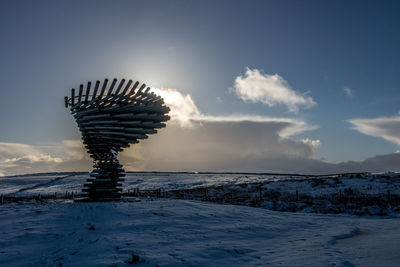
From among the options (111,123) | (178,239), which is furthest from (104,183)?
(178,239)

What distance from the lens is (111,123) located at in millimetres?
14492

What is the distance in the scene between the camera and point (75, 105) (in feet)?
48.1

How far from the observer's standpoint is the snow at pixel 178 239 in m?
5.93

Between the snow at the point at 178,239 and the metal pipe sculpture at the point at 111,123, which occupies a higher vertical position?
the metal pipe sculpture at the point at 111,123

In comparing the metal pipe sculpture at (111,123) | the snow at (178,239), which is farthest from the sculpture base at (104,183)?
the snow at (178,239)

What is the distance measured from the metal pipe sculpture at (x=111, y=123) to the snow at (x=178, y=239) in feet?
12.6

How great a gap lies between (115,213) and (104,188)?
5021 mm

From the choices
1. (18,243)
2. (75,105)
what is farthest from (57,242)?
(75,105)

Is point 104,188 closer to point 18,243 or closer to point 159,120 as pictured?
point 159,120

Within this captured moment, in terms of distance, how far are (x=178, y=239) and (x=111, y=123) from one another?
8706 mm

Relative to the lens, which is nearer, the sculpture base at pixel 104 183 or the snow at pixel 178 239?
the snow at pixel 178 239

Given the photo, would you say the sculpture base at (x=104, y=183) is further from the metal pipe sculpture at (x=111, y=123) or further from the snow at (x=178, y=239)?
the snow at (x=178, y=239)

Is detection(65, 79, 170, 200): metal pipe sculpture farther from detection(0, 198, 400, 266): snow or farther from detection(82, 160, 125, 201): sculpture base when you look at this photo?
detection(0, 198, 400, 266): snow

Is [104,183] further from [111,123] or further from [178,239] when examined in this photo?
[178,239]
